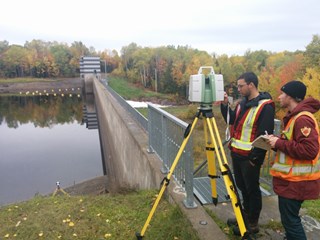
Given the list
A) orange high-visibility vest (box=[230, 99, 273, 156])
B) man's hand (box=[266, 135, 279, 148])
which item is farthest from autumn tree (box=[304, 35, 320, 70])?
man's hand (box=[266, 135, 279, 148])

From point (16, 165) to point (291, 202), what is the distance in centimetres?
2322

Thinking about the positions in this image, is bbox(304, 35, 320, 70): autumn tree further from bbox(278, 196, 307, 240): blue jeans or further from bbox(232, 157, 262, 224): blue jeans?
bbox(278, 196, 307, 240): blue jeans

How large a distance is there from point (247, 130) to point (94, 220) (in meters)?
2.71

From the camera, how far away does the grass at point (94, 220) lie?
3.92 meters

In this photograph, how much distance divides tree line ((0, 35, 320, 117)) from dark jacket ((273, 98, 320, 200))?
24039 millimetres

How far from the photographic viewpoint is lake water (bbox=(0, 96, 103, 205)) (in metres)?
19.2

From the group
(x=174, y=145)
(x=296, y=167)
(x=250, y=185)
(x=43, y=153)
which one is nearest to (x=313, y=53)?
(x=43, y=153)

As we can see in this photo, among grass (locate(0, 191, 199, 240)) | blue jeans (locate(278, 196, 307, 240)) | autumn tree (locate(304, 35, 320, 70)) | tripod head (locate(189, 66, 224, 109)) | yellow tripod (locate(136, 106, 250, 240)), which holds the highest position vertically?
autumn tree (locate(304, 35, 320, 70))

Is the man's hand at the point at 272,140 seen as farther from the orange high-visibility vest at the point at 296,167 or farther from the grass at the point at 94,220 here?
the grass at the point at 94,220

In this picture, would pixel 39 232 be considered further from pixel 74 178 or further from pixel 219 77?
pixel 74 178

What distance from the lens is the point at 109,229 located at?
418 cm

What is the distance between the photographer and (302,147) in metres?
2.55

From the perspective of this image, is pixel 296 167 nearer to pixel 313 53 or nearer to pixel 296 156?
pixel 296 156

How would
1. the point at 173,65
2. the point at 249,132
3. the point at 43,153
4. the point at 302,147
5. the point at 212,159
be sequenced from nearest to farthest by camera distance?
the point at 302,147
the point at 249,132
the point at 212,159
the point at 43,153
the point at 173,65
